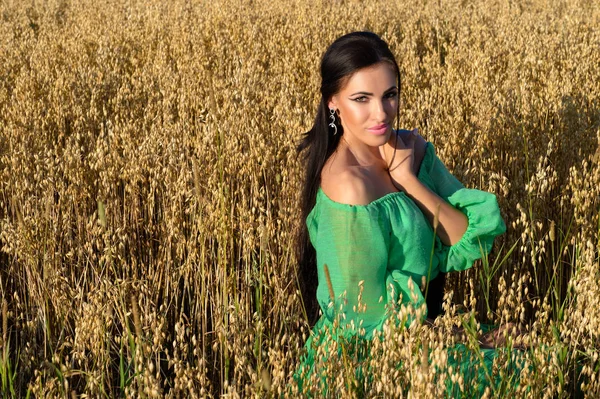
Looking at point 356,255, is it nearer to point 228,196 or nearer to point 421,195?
point 421,195

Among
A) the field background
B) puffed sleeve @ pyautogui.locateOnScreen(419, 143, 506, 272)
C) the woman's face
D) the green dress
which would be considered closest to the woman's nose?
the woman's face

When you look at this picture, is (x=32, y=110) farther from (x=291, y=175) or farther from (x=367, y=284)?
(x=367, y=284)

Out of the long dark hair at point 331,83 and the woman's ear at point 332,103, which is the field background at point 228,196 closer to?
the long dark hair at point 331,83

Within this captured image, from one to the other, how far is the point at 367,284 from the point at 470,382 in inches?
22.9

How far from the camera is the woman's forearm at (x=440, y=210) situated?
246cm

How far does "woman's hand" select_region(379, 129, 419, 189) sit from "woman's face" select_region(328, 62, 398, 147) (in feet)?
0.37

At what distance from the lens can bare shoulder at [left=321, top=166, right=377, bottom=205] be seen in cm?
231

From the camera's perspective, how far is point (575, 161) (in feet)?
11.3

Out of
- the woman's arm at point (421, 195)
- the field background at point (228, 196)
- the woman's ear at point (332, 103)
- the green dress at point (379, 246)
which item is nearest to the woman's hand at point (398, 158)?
the woman's arm at point (421, 195)

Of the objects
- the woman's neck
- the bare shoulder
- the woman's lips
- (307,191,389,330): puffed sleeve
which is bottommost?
(307,191,389,330): puffed sleeve

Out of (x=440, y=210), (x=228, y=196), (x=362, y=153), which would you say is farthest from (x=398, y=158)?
(x=228, y=196)

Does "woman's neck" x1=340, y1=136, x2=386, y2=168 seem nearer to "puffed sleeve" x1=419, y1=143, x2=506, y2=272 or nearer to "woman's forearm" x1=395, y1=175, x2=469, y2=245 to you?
"woman's forearm" x1=395, y1=175, x2=469, y2=245

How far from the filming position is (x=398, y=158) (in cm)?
255

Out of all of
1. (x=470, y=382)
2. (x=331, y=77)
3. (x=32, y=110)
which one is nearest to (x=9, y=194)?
(x=32, y=110)
